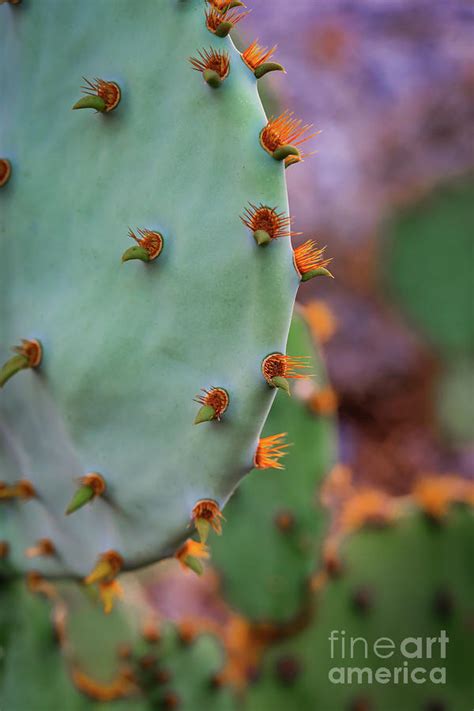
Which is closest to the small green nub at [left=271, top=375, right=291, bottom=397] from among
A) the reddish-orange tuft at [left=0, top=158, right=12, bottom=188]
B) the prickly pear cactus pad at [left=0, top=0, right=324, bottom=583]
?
the prickly pear cactus pad at [left=0, top=0, right=324, bottom=583]

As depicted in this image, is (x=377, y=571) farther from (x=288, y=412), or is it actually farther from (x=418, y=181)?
(x=418, y=181)

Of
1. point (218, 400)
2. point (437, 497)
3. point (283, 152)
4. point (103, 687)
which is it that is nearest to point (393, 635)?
point (437, 497)

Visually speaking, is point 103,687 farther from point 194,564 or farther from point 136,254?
point 136,254

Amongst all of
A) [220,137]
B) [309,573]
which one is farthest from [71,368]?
[309,573]

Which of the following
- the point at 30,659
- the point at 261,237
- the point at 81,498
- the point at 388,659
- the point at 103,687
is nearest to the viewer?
the point at 261,237

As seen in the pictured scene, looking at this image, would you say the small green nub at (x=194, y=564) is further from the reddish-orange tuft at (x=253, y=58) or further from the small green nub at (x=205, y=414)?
the reddish-orange tuft at (x=253, y=58)

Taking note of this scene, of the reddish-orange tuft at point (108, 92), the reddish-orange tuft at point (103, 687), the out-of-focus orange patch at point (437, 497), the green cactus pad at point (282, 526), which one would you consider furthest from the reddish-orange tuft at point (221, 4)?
the out-of-focus orange patch at point (437, 497)
